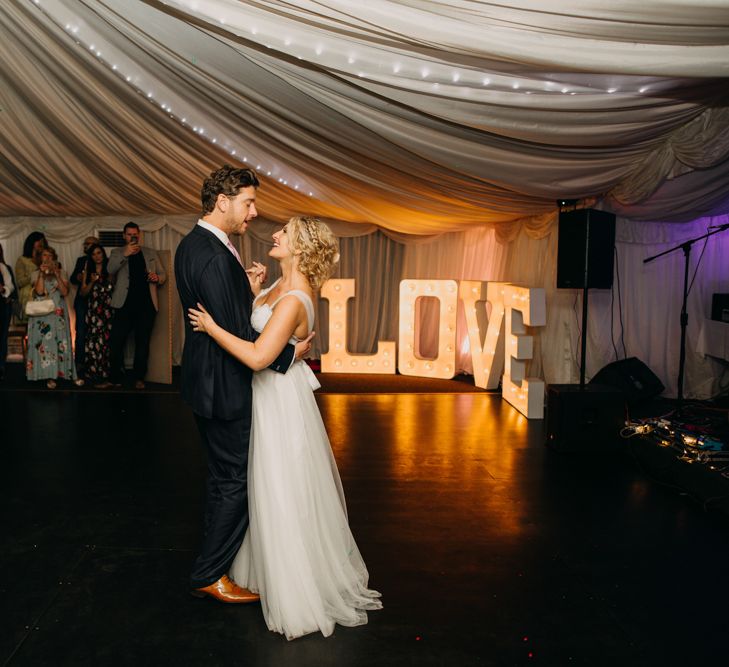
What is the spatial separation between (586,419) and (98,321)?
482 centimetres

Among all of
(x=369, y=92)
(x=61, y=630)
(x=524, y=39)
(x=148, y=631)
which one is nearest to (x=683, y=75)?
(x=524, y=39)

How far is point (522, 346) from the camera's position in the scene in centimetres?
601

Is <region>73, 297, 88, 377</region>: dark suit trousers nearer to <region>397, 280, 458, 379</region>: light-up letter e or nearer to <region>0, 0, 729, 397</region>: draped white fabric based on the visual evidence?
<region>0, 0, 729, 397</region>: draped white fabric

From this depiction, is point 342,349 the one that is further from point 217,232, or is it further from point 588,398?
point 217,232

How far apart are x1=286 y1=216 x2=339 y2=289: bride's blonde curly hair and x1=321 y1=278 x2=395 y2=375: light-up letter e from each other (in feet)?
16.9

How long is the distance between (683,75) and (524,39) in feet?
2.36

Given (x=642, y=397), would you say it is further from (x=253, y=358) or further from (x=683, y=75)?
(x=253, y=358)

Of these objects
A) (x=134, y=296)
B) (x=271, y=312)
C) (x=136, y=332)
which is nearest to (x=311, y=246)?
(x=271, y=312)

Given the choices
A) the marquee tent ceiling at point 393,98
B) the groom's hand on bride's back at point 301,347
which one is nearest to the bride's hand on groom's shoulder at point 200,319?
the groom's hand on bride's back at point 301,347

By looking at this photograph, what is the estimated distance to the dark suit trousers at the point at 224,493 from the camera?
257 centimetres

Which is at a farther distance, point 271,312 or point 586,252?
point 586,252

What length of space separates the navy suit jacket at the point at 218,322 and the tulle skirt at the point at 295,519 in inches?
3.4

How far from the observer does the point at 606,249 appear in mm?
5320

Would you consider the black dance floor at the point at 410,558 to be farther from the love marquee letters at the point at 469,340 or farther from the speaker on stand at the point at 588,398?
the love marquee letters at the point at 469,340
